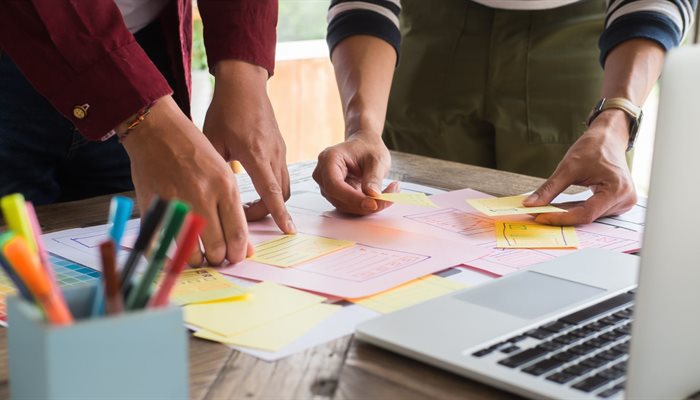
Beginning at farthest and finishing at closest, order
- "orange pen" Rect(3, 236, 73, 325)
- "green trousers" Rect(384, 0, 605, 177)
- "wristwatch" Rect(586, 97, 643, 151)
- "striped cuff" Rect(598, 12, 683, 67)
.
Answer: "green trousers" Rect(384, 0, 605, 177)
"striped cuff" Rect(598, 12, 683, 67)
"wristwatch" Rect(586, 97, 643, 151)
"orange pen" Rect(3, 236, 73, 325)

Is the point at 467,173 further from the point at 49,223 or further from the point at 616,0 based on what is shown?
the point at 49,223

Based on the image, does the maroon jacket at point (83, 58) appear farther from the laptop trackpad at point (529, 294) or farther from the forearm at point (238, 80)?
the laptop trackpad at point (529, 294)

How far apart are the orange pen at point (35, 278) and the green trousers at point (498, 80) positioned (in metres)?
1.44

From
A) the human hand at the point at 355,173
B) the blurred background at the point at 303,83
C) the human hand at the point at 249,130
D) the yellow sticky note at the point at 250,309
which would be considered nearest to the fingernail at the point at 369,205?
the human hand at the point at 355,173

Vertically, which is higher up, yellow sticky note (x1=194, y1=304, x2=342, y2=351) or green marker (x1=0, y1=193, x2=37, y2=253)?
green marker (x1=0, y1=193, x2=37, y2=253)

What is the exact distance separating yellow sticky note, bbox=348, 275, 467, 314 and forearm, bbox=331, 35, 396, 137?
0.61 m

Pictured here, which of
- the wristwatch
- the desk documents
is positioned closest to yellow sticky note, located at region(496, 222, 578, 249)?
the desk documents

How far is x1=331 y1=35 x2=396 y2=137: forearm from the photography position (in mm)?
1523

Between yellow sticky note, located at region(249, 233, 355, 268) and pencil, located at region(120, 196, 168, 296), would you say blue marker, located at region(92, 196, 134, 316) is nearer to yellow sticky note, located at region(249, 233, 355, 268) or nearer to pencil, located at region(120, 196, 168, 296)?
pencil, located at region(120, 196, 168, 296)

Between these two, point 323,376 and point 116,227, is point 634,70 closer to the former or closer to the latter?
point 323,376

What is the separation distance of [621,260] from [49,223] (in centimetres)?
79

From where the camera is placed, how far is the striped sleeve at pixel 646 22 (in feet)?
4.90

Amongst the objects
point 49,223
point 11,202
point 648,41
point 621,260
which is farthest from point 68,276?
point 648,41

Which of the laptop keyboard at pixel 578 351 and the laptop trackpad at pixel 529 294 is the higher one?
the laptop keyboard at pixel 578 351
